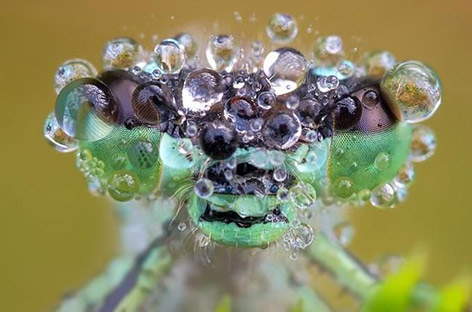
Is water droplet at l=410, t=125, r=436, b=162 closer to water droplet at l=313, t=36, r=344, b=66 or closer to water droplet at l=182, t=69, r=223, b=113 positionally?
water droplet at l=313, t=36, r=344, b=66

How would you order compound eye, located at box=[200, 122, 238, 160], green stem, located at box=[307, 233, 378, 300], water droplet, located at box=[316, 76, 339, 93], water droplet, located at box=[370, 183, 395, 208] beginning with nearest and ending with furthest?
compound eye, located at box=[200, 122, 238, 160] → water droplet, located at box=[316, 76, 339, 93] → water droplet, located at box=[370, 183, 395, 208] → green stem, located at box=[307, 233, 378, 300]

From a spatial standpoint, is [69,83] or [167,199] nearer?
[69,83]

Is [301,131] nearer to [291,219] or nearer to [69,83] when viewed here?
[291,219]

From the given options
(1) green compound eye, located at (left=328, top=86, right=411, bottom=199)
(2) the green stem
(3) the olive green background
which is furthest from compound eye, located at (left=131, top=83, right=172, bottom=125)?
(3) the olive green background

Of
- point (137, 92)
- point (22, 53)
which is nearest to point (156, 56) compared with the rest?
point (137, 92)

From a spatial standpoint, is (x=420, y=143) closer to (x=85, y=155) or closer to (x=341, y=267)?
(x=341, y=267)

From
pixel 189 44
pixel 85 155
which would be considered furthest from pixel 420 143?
pixel 85 155
